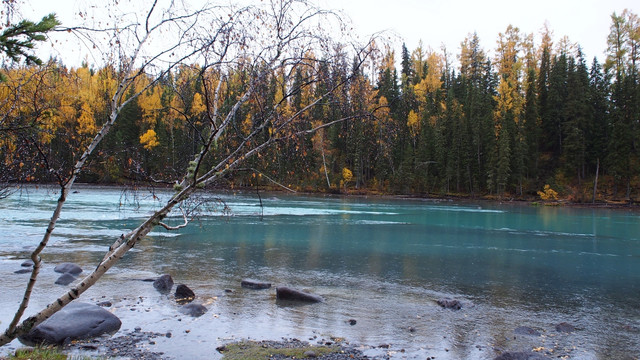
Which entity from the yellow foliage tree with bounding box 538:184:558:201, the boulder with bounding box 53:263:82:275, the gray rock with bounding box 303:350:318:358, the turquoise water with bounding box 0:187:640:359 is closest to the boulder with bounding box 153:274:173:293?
the turquoise water with bounding box 0:187:640:359

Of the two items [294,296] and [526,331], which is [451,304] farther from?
[294,296]

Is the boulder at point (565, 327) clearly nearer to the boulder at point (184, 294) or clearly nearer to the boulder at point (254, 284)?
the boulder at point (254, 284)

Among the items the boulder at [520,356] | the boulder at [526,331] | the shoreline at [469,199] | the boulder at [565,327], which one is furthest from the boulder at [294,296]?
the shoreline at [469,199]

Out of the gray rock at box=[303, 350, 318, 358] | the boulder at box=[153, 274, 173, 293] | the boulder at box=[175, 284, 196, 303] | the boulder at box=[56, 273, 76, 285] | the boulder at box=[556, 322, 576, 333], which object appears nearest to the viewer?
the gray rock at box=[303, 350, 318, 358]

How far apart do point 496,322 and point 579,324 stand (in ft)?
6.92

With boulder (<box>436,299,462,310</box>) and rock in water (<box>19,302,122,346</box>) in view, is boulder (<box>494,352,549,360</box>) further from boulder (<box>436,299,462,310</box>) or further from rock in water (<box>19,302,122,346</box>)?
rock in water (<box>19,302,122,346</box>)

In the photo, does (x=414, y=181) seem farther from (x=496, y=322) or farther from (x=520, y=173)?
(x=496, y=322)

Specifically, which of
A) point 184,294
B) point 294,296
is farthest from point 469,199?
point 184,294

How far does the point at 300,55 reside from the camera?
531 cm

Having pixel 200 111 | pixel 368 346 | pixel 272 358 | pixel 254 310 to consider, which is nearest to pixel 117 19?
pixel 200 111

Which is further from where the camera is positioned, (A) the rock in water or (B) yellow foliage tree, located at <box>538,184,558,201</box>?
(B) yellow foliage tree, located at <box>538,184,558,201</box>

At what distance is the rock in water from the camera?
366 inches

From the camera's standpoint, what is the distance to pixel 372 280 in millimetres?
16594

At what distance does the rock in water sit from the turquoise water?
841 millimetres
